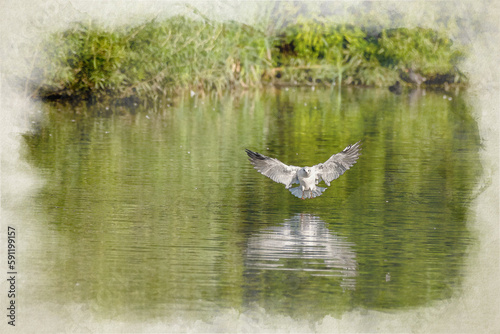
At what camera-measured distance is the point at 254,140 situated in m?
16.0

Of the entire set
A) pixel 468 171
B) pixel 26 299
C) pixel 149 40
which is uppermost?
pixel 149 40

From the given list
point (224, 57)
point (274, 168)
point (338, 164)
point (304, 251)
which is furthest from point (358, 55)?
point (304, 251)

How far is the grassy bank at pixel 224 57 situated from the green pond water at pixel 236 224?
14.6 ft

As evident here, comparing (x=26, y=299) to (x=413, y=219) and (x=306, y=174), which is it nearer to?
(x=306, y=174)

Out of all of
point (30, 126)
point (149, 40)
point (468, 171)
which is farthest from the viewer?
point (149, 40)

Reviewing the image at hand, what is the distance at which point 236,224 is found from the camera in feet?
28.5

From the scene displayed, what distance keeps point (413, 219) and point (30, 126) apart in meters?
11.0

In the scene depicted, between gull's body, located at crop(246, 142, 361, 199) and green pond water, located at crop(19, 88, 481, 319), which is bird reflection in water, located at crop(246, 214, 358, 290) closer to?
green pond water, located at crop(19, 88, 481, 319)

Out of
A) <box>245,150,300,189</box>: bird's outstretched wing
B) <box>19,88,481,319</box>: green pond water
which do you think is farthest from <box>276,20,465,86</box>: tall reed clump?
<box>245,150,300,189</box>: bird's outstretched wing

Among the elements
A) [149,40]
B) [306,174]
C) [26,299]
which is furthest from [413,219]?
[149,40]

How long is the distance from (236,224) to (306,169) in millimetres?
990

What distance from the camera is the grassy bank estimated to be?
69.6 feet

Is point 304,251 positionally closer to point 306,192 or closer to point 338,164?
point 306,192

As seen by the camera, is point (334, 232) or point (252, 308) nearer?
point (252, 308)
